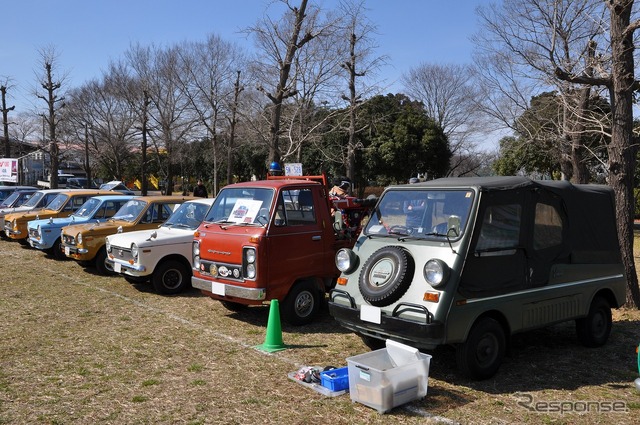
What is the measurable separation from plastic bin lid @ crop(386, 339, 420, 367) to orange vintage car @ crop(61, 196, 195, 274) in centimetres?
776

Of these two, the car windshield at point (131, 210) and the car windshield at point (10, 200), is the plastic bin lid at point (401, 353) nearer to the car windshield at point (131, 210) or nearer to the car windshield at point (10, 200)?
the car windshield at point (131, 210)

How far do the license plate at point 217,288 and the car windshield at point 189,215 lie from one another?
9.68ft

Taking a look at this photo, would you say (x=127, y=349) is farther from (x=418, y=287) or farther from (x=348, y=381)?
(x=418, y=287)

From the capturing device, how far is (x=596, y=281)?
6793 mm

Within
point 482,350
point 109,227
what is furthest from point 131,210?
point 482,350

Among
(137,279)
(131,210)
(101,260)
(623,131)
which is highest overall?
(623,131)

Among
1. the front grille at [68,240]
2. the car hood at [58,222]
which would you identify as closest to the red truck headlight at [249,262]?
the front grille at [68,240]

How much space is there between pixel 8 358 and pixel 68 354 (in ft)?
2.06

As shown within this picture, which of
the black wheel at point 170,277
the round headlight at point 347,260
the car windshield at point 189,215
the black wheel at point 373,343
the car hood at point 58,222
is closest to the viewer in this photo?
the round headlight at point 347,260

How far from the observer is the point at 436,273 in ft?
17.5

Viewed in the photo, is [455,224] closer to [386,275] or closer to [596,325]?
[386,275]

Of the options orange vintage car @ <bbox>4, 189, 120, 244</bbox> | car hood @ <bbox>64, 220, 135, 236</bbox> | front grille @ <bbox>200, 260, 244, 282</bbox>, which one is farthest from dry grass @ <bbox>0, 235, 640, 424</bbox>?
orange vintage car @ <bbox>4, 189, 120, 244</bbox>

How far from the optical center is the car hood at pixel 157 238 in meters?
9.69

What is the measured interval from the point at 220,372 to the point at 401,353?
1.96 metres
